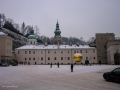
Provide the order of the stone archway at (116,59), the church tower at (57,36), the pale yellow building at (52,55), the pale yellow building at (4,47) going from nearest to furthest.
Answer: the pale yellow building at (4,47) → the stone archway at (116,59) → the pale yellow building at (52,55) → the church tower at (57,36)

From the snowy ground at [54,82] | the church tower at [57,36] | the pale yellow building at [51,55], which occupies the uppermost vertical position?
the church tower at [57,36]

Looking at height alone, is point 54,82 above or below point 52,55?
below

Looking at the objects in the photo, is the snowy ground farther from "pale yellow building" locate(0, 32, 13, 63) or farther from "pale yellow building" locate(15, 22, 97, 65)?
"pale yellow building" locate(15, 22, 97, 65)

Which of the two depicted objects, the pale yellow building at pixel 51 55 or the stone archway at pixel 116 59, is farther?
the pale yellow building at pixel 51 55

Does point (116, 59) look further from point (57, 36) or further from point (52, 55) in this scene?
point (57, 36)

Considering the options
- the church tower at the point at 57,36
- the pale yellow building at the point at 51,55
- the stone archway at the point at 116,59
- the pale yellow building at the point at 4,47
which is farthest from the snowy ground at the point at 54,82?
the church tower at the point at 57,36

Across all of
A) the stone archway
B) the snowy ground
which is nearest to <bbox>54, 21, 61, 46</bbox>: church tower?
the stone archway

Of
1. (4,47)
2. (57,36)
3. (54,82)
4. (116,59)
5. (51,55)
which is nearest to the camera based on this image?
(54,82)

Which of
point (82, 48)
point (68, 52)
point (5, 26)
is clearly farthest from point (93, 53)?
point (5, 26)

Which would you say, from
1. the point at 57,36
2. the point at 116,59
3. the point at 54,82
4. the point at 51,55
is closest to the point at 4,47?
the point at 51,55

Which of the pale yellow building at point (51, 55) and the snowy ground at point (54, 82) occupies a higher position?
the pale yellow building at point (51, 55)

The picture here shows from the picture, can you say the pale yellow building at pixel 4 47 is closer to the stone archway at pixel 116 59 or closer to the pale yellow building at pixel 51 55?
the pale yellow building at pixel 51 55

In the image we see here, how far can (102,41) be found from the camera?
72.4 metres

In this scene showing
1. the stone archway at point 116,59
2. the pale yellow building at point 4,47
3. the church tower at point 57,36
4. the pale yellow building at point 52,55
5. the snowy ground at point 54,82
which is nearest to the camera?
the snowy ground at point 54,82
